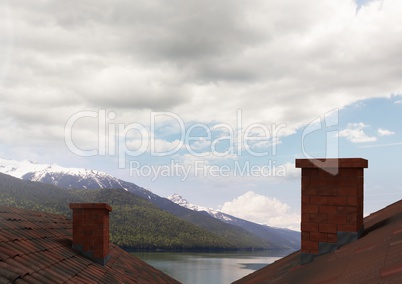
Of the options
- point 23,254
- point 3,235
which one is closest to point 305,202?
point 23,254

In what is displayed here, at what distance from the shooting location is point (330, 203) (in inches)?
187

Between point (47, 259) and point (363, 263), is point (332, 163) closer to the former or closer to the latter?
point (363, 263)

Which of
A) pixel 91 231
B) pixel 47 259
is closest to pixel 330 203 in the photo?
pixel 47 259

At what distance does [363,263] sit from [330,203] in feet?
4.94

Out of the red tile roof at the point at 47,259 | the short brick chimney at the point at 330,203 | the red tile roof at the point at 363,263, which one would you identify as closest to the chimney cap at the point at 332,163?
the short brick chimney at the point at 330,203

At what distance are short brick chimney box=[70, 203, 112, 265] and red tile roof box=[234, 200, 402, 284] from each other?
3.57 metres

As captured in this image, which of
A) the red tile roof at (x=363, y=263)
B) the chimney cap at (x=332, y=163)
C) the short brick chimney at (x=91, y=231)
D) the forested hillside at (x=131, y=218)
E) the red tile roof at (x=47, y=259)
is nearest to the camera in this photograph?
the red tile roof at (x=363, y=263)

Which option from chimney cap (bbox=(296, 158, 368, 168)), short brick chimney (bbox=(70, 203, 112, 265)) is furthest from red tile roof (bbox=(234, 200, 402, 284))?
short brick chimney (bbox=(70, 203, 112, 265))

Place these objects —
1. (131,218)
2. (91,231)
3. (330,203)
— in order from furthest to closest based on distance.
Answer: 1. (131,218)
2. (91,231)
3. (330,203)

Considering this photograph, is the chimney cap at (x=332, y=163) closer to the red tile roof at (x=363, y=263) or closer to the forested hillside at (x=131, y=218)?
the red tile roof at (x=363, y=263)

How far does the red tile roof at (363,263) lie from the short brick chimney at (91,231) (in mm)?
3573

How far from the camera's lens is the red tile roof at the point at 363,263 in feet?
9.04

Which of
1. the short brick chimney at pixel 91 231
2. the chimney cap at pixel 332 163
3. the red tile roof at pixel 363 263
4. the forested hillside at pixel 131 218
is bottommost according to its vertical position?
the forested hillside at pixel 131 218

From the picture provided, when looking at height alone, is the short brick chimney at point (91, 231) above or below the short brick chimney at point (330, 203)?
below
